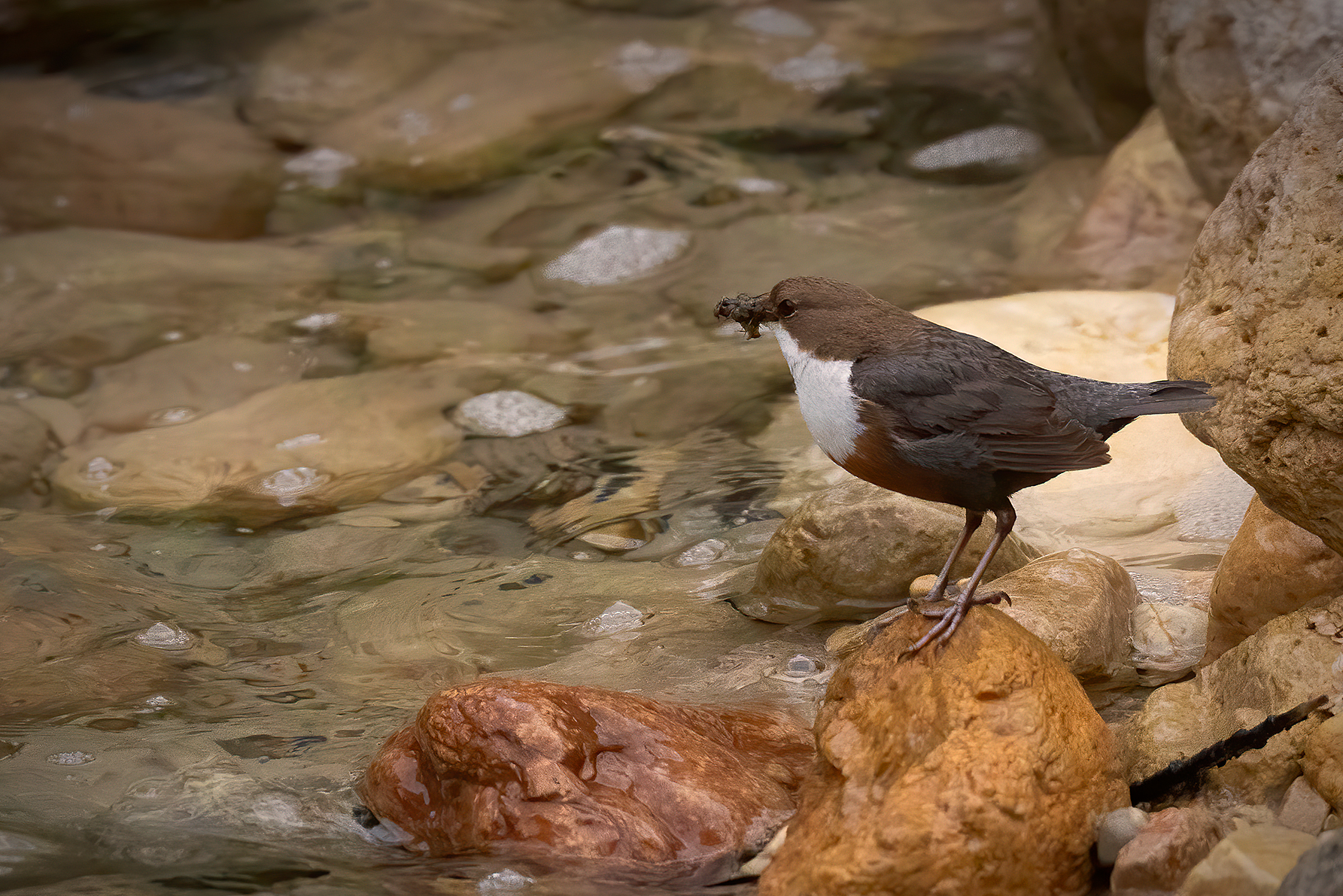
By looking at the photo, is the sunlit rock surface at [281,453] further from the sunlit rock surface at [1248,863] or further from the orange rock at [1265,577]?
the sunlit rock surface at [1248,863]

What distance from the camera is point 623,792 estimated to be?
10.4 ft

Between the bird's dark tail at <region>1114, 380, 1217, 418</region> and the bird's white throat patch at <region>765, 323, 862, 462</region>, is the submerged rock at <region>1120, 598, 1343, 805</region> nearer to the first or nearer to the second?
the bird's dark tail at <region>1114, 380, 1217, 418</region>

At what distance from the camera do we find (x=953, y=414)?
9.78 feet

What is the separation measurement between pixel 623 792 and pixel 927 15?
8.25 meters

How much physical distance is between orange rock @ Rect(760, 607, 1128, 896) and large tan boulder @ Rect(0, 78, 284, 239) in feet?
23.0

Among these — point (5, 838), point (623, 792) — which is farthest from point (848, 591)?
point (5, 838)

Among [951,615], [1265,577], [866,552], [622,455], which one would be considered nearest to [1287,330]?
[1265,577]

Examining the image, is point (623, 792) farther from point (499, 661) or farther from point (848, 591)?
point (848, 591)

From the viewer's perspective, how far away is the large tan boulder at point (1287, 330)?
2963mm

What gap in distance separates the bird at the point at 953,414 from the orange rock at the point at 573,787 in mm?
648

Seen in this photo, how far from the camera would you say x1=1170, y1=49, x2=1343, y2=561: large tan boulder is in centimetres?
296

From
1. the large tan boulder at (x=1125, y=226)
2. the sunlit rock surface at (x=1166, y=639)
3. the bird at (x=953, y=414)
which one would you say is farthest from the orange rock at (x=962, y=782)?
the large tan boulder at (x=1125, y=226)

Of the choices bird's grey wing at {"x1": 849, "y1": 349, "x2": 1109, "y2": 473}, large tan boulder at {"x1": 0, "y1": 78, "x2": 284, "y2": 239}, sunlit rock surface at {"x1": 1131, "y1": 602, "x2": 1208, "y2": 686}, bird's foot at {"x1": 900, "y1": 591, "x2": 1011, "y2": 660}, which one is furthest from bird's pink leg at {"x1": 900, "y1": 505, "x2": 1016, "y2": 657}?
large tan boulder at {"x1": 0, "y1": 78, "x2": 284, "y2": 239}

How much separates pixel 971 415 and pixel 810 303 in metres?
0.56
